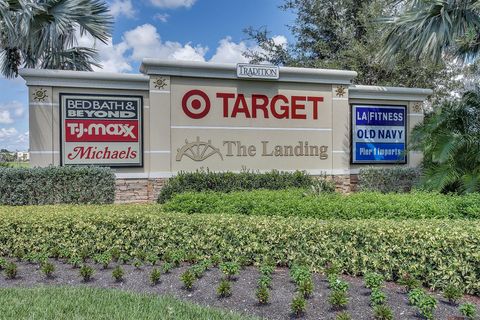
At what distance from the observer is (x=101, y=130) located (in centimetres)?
1020

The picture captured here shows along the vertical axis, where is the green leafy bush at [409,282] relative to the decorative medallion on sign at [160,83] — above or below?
below

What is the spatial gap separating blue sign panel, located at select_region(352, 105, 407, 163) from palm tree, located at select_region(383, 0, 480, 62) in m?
2.05

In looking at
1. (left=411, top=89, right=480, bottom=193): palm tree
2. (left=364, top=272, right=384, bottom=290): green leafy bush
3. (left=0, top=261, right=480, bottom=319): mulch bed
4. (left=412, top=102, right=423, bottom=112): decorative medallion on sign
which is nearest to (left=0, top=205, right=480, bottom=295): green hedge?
(left=0, top=261, right=480, bottom=319): mulch bed

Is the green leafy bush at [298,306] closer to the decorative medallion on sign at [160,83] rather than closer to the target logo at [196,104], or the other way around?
the target logo at [196,104]

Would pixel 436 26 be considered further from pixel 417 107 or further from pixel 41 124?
pixel 41 124

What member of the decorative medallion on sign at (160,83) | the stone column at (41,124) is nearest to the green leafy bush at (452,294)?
the decorative medallion on sign at (160,83)

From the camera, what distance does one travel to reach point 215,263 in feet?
17.2

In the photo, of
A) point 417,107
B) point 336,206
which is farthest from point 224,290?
point 417,107

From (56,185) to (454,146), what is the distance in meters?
8.58

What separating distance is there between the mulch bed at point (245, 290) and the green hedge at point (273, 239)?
237mm

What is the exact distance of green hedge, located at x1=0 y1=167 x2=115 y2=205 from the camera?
331 inches

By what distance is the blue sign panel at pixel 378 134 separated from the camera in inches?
472

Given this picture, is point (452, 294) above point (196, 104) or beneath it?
beneath

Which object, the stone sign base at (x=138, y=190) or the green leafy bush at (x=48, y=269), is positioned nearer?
the green leafy bush at (x=48, y=269)
